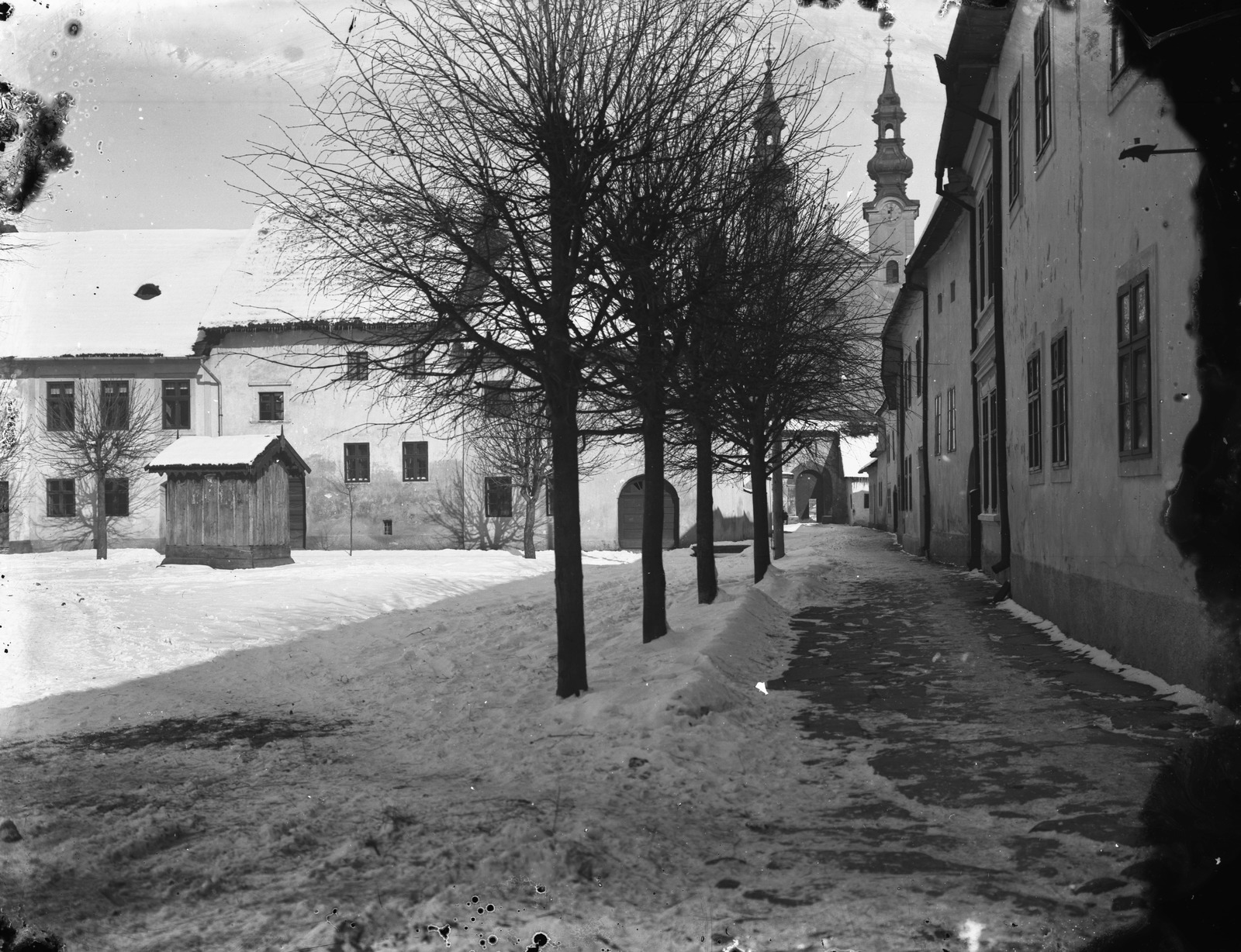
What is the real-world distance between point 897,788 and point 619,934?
2315mm

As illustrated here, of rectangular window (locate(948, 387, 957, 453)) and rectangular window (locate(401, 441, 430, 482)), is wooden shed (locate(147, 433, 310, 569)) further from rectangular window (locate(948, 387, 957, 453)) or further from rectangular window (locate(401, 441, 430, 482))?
rectangular window (locate(948, 387, 957, 453))

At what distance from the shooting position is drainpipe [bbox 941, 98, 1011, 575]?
14.3m

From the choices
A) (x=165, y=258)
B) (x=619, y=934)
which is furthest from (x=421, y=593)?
(x=165, y=258)

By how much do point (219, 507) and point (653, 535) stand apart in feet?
55.4

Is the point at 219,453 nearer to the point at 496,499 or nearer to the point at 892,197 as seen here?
the point at 496,499

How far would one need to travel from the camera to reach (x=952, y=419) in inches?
824

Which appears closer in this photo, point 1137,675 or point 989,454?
point 1137,675

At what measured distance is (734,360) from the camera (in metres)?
11.1

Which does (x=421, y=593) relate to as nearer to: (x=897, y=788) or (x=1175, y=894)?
(x=897, y=788)

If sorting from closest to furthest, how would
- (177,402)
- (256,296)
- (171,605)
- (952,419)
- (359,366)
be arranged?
(359,366), (171,605), (952,419), (256,296), (177,402)

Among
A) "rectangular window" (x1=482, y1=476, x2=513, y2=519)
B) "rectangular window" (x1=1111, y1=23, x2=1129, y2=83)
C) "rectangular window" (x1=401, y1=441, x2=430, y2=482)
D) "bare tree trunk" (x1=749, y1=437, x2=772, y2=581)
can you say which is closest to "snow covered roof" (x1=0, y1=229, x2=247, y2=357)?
"rectangular window" (x1=401, y1=441, x2=430, y2=482)

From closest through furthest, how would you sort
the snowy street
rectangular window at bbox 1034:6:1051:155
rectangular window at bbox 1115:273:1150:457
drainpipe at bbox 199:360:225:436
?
1. the snowy street
2. rectangular window at bbox 1115:273:1150:457
3. rectangular window at bbox 1034:6:1051:155
4. drainpipe at bbox 199:360:225:436

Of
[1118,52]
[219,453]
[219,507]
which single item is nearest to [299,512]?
[219,453]

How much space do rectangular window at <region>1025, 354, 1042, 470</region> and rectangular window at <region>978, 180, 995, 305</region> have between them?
9.95ft
